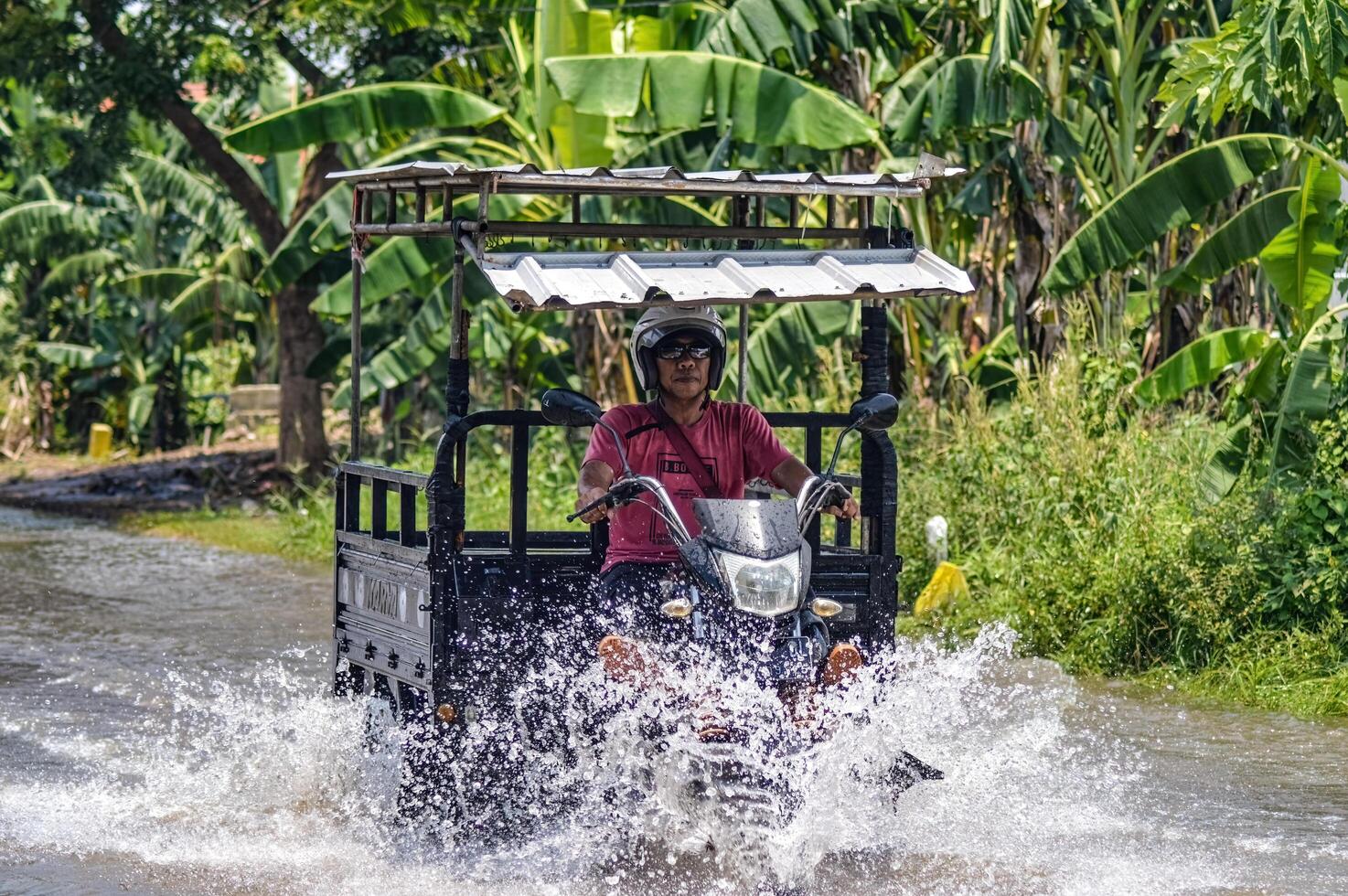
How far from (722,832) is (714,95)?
23.0ft

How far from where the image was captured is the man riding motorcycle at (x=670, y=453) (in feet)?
19.2

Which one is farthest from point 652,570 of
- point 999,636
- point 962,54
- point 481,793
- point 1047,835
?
point 962,54

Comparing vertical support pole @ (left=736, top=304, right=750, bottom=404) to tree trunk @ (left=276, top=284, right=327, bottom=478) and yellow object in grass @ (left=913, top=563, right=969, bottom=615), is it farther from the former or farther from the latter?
tree trunk @ (left=276, top=284, right=327, bottom=478)

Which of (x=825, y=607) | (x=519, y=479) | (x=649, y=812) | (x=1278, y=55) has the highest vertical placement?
(x=1278, y=55)

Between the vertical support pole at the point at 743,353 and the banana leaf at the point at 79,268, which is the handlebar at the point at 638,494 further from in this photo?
the banana leaf at the point at 79,268

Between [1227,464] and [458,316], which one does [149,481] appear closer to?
[1227,464]

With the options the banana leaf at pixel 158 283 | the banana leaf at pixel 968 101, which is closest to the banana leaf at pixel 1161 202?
the banana leaf at pixel 968 101

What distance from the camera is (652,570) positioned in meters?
5.86

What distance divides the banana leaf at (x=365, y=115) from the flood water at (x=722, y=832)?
5.14 meters

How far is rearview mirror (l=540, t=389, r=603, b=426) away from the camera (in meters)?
5.71

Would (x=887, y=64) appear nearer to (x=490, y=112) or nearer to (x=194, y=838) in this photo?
(x=490, y=112)

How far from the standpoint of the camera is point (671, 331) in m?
6.02

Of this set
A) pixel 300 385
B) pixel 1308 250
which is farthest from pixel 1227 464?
pixel 300 385

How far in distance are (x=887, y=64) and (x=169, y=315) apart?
41.3 ft
